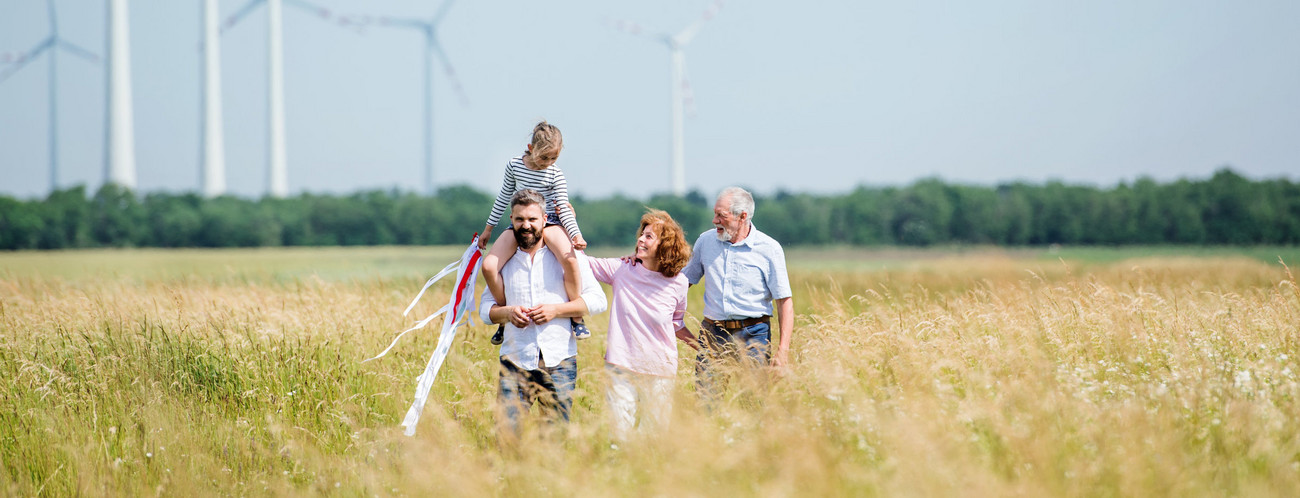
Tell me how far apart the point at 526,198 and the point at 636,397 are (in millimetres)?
1389

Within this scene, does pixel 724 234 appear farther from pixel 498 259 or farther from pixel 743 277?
pixel 498 259

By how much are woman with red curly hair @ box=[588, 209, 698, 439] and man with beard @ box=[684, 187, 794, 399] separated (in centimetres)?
55

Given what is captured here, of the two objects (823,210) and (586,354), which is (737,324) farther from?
(823,210)

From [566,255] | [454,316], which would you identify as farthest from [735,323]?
[454,316]

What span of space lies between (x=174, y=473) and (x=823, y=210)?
91.0 meters

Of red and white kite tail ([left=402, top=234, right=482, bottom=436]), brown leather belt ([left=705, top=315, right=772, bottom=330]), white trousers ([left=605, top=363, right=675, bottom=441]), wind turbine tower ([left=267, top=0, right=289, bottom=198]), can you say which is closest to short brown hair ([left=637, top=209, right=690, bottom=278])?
white trousers ([left=605, top=363, right=675, bottom=441])

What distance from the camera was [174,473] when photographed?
5.68 m

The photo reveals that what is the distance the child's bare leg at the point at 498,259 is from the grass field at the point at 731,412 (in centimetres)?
86

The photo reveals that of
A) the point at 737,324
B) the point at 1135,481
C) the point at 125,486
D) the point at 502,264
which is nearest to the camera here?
the point at 1135,481

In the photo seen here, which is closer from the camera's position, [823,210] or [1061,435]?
[1061,435]

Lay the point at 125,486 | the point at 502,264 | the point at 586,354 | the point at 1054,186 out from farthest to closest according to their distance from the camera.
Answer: the point at 1054,186
the point at 586,354
the point at 125,486
the point at 502,264

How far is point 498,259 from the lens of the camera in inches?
209

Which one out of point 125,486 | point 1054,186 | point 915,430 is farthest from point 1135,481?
point 1054,186

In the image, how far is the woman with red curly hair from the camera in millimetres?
5379
